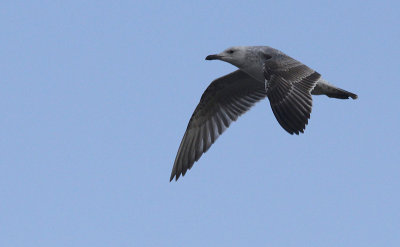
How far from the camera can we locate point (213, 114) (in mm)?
15195

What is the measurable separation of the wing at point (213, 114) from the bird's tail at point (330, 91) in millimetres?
1914

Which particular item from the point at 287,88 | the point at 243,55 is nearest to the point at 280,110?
the point at 287,88

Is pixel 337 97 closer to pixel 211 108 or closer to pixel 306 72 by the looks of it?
pixel 306 72

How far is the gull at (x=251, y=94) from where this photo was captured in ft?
37.7

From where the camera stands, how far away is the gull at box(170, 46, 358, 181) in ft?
37.7

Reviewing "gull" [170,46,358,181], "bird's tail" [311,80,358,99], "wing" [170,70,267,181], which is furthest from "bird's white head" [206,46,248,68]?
"bird's tail" [311,80,358,99]

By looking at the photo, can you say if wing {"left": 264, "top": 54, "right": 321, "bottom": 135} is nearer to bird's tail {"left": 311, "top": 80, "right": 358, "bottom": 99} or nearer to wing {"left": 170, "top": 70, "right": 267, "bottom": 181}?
bird's tail {"left": 311, "top": 80, "right": 358, "bottom": 99}

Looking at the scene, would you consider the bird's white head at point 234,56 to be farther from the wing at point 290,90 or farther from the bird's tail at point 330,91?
the bird's tail at point 330,91

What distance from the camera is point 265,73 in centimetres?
1223

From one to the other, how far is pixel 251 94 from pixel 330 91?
7.59 ft

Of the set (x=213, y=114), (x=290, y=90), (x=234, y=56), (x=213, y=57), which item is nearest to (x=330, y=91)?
(x=290, y=90)

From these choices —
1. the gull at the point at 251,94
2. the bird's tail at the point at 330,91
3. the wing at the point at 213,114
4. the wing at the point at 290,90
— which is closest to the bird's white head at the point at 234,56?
the gull at the point at 251,94

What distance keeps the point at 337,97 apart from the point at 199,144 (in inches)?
127

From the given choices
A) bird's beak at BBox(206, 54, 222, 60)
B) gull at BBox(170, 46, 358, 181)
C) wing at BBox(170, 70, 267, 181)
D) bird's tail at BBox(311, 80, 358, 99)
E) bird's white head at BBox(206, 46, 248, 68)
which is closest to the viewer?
gull at BBox(170, 46, 358, 181)
